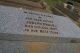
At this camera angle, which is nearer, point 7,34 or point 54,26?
point 7,34

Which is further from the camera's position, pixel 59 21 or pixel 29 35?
pixel 59 21

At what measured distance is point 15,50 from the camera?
11.6 ft

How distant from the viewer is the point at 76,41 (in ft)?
13.7

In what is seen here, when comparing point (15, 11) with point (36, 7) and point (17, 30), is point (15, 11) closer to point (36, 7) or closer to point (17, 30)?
point (17, 30)

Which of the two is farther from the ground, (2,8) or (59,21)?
(2,8)

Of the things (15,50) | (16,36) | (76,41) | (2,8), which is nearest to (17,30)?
(16,36)

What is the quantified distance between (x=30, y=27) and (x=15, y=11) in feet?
1.53

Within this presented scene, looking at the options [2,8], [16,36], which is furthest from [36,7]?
[16,36]

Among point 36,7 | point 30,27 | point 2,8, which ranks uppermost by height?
point 2,8

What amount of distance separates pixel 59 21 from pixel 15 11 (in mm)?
1015

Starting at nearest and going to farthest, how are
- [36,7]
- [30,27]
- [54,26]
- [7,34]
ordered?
[7,34]
[30,27]
[54,26]
[36,7]

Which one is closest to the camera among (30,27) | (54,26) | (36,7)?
(30,27)

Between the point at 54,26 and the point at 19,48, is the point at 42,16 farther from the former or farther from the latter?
the point at 19,48

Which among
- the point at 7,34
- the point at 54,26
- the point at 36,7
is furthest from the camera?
the point at 36,7
